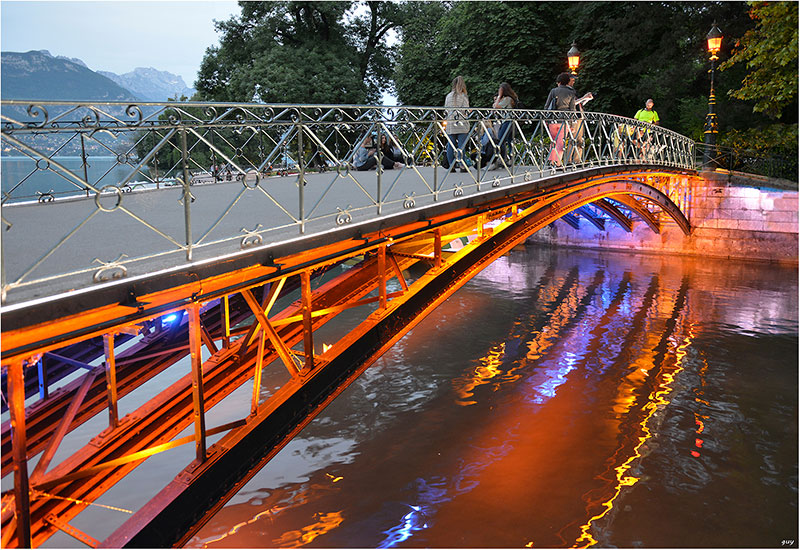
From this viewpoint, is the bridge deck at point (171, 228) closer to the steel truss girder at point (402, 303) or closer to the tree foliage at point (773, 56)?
the steel truss girder at point (402, 303)

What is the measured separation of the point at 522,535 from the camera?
7.04 metres

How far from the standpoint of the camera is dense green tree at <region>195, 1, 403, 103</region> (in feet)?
82.2

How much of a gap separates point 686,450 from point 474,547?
161 inches

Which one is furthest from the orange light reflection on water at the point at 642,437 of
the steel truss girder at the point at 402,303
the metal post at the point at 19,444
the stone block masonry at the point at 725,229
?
the stone block masonry at the point at 725,229

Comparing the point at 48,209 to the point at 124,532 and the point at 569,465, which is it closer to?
the point at 124,532

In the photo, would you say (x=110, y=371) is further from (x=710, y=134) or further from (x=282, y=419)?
(x=710, y=134)

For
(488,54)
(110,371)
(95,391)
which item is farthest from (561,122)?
(488,54)

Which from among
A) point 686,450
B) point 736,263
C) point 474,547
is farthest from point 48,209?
point 736,263

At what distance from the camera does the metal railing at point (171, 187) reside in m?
3.79

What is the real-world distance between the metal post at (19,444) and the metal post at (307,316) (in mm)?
2192

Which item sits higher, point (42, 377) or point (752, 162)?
point (752, 162)

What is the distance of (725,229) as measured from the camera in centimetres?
2061

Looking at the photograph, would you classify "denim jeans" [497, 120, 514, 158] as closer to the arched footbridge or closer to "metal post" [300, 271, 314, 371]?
the arched footbridge

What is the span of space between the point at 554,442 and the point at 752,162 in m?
16.5
